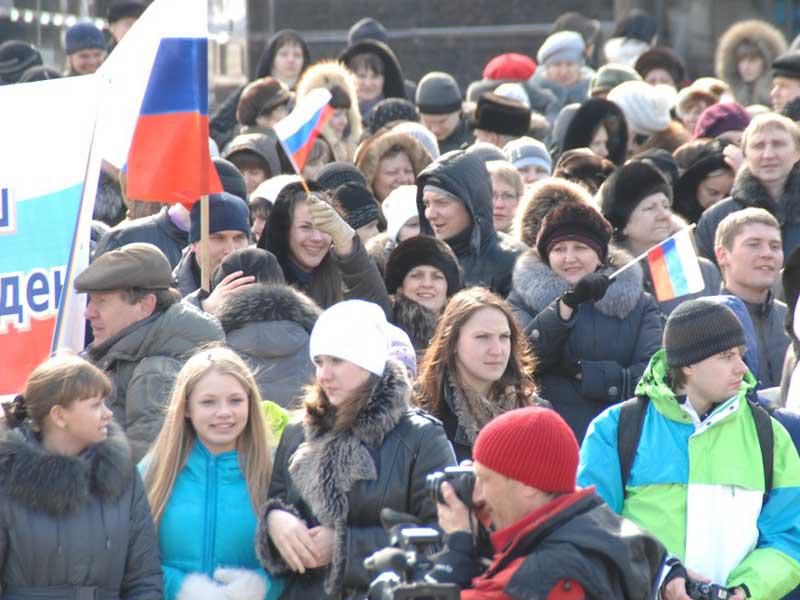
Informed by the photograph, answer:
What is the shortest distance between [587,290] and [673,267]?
0.49 m

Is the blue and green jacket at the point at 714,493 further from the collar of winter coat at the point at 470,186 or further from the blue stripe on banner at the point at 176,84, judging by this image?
the blue stripe on banner at the point at 176,84

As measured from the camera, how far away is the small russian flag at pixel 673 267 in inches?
291

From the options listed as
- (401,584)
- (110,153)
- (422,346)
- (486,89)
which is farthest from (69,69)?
(401,584)

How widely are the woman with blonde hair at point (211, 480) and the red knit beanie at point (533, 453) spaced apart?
4.98 feet

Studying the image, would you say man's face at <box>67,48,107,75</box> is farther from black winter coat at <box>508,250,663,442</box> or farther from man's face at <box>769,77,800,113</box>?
black winter coat at <box>508,250,663,442</box>

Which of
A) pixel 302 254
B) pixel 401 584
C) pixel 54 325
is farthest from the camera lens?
pixel 302 254

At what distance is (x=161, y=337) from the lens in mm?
6348

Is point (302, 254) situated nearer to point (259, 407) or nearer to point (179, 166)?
point (179, 166)

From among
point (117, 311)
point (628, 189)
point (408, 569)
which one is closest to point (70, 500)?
point (117, 311)

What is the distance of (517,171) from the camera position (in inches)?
374

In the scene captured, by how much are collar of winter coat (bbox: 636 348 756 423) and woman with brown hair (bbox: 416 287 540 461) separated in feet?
2.30

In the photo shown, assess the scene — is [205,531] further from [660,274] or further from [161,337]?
[660,274]

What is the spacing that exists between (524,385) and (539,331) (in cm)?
59

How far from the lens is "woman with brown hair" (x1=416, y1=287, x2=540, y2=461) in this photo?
6.61 meters
